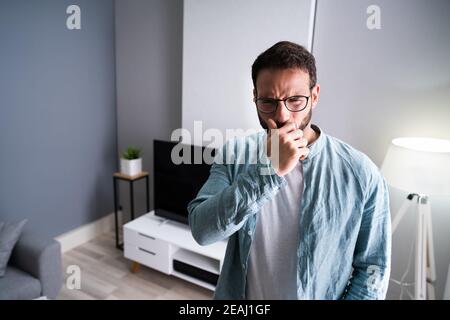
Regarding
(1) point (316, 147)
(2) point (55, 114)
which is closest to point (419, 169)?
(1) point (316, 147)

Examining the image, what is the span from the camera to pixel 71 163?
2.48 meters

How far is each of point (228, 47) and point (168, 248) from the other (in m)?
1.34

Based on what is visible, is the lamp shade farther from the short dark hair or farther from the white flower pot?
the white flower pot

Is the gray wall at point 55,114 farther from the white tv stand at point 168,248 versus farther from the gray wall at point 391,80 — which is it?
the gray wall at point 391,80

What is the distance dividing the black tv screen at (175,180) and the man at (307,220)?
135 centimetres

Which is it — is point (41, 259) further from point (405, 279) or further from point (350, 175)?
point (405, 279)

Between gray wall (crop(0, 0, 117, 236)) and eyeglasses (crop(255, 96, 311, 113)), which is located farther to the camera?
gray wall (crop(0, 0, 117, 236))

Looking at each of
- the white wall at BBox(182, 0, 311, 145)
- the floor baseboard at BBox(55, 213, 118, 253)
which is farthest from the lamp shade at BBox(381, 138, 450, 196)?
the floor baseboard at BBox(55, 213, 118, 253)

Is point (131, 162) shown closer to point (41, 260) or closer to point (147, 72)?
point (147, 72)

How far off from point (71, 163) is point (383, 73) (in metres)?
2.27

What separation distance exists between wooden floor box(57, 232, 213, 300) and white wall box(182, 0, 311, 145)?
1.02 metres

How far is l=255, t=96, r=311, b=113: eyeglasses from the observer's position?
1.88ft

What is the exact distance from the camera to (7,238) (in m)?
1.77
